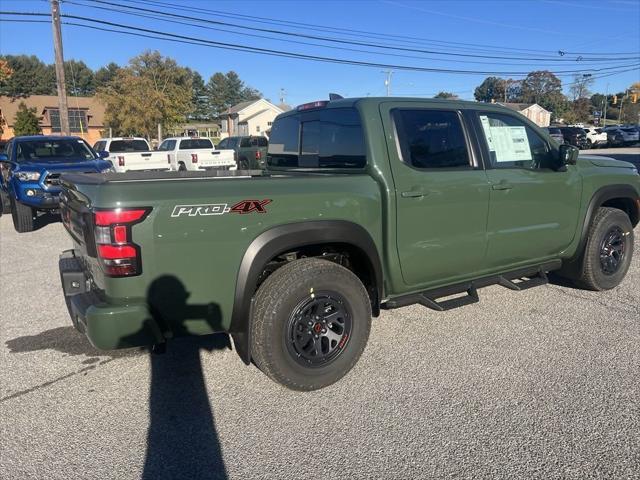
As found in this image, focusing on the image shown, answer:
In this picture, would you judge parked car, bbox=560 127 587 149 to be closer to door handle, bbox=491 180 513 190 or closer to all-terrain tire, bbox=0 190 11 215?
all-terrain tire, bbox=0 190 11 215

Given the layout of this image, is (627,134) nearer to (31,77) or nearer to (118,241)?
(118,241)

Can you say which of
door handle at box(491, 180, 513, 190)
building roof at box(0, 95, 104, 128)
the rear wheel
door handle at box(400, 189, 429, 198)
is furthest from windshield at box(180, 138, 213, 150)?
building roof at box(0, 95, 104, 128)

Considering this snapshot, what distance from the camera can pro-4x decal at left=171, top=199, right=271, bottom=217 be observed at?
273 centimetres

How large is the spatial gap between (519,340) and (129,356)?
3141 mm

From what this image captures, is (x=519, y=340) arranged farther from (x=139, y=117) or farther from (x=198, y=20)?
(x=139, y=117)

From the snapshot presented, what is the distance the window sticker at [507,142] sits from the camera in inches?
162

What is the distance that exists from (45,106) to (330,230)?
6245cm

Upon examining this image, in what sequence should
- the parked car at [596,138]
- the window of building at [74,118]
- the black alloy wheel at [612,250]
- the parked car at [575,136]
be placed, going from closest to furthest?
the black alloy wheel at [612,250] < the parked car at [575,136] < the parked car at [596,138] < the window of building at [74,118]

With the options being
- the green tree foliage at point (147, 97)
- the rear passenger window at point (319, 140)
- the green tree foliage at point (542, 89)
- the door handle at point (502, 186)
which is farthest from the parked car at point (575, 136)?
the green tree foliage at point (542, 89)

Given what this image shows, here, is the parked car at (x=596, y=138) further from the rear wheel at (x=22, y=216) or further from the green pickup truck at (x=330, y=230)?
the rear wheel at (x=22, y=216)

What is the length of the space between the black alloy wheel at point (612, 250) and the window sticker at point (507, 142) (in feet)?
4.68

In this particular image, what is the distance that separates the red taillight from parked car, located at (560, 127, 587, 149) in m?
35.8

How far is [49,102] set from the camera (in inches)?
2234

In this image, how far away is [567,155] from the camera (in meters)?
4.29
